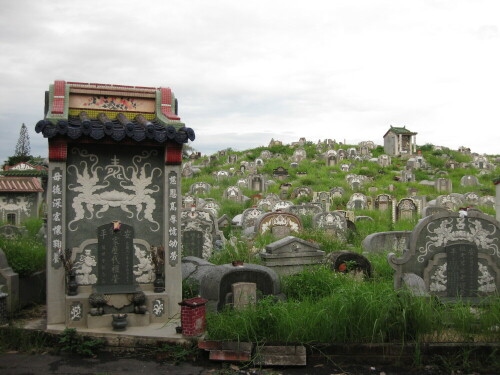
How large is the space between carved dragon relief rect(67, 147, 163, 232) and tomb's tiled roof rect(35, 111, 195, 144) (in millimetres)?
622

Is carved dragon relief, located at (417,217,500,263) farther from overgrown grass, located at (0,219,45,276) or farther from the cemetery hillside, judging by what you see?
overgrown grass, located at (0,219,45,276)

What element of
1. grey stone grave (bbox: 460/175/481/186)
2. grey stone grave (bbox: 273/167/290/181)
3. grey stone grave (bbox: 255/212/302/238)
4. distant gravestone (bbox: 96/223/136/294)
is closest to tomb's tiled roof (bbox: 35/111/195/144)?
distant gravestone (bbox: 96/223/136/294)

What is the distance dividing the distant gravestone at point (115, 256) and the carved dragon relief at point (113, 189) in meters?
0.30

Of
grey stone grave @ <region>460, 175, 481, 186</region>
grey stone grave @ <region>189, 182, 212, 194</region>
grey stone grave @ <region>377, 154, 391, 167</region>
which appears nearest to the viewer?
grey stone grave @ <region>189, 182, 212, 194</region>

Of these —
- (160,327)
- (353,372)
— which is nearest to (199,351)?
(160,327)

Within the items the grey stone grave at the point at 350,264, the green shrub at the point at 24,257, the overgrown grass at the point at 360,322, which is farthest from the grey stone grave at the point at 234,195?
the overgrown grass at the point at 360,322

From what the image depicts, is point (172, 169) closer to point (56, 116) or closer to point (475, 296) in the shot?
point (56, 116)

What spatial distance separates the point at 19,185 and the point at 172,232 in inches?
754

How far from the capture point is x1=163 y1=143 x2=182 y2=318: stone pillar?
8086 mm

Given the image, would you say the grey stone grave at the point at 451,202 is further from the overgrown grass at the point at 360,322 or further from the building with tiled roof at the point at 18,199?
the building with tiled roof at the point at 18,199

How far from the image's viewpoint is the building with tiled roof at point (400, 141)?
166 ft

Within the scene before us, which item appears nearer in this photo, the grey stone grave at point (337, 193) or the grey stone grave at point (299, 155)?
the grey stone grave at point (337, 193)

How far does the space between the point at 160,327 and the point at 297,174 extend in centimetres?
3418

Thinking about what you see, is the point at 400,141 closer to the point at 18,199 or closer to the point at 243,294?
the point at 18,199
